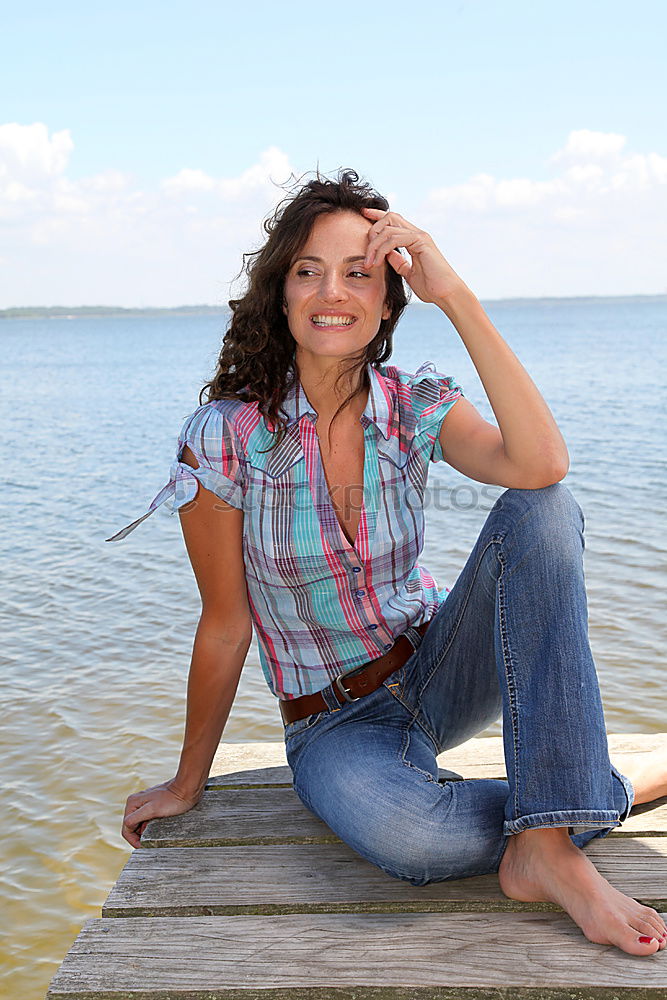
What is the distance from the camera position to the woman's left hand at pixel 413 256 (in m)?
2.60

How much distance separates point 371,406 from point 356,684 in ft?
2.48

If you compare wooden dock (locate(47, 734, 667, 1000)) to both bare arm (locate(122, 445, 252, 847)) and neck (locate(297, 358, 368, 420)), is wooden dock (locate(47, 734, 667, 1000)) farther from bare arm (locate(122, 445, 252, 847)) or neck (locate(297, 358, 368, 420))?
neck (locate(297, 358, 368, 420))

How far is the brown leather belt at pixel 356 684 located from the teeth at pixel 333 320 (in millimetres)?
868

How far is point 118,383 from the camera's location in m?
34.8

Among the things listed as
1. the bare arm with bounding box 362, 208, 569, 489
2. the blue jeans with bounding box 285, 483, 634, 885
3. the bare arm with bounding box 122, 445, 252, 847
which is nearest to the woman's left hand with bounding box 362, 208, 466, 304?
the bare arm with bounding box 362, 208, 569, 489

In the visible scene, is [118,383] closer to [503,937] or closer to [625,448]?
[625,448]

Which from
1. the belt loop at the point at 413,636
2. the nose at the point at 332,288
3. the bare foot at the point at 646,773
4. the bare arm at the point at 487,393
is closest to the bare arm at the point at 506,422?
the bare arm at the point at 487,393

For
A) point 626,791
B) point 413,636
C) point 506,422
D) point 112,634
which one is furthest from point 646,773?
point 112,634

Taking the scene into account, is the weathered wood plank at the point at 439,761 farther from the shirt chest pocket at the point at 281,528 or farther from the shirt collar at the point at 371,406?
the shirt collar at the point at 371,406

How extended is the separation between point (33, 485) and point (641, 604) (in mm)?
8819

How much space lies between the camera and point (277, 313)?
2.84 meters

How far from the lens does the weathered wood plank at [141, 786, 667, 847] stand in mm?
2629

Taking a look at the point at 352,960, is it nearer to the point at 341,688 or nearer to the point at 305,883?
the point at 305,883

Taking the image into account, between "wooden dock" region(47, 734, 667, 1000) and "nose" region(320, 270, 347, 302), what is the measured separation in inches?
55.4
